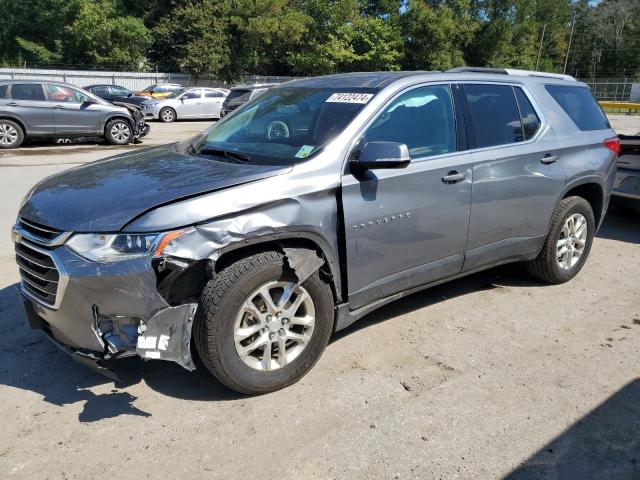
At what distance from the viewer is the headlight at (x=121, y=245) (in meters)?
2.80

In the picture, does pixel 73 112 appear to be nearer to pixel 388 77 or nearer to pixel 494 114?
pixel 388 77

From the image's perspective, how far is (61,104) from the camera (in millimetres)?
13969

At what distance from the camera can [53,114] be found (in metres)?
13.9

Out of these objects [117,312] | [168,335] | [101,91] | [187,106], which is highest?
[117,312]

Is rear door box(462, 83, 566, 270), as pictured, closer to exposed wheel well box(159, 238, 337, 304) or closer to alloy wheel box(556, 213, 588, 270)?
alloy wheel box(556, 213, 588, 270)

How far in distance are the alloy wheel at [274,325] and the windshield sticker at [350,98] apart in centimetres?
133

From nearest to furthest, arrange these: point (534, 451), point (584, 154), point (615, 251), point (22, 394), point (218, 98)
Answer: point (534, 451)
point (22, 394)
point (584, 154)
point (615, 251)
point (218, 98)

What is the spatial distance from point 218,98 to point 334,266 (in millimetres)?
23621

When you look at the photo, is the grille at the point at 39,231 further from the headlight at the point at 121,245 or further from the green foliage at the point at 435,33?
the green foliage at the point at 435,33

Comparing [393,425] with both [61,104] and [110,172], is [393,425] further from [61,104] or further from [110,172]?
[61,104]

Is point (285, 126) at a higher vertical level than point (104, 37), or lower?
lower

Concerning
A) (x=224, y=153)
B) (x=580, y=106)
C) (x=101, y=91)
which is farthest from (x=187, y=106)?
(x=224, y=153)

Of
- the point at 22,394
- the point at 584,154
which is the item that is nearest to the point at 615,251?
the point at 584,154

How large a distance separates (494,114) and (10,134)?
510 inches
